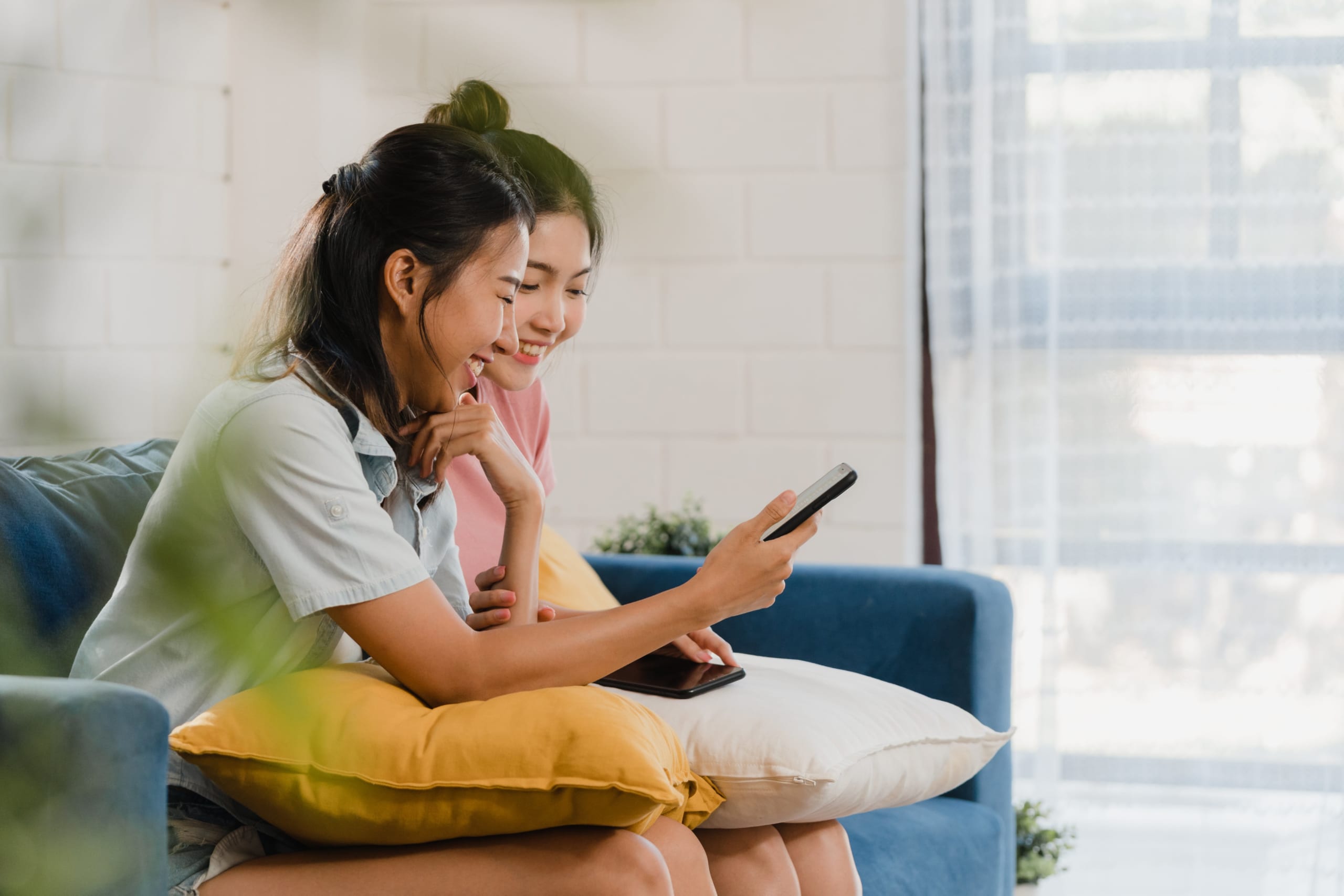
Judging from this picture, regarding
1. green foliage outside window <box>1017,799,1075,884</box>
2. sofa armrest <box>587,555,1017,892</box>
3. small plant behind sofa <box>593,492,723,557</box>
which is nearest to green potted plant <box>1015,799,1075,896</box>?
green foliage outside window <box>1017,799,1075,884</box>

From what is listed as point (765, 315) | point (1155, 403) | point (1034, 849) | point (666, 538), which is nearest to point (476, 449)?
point (666, 538)

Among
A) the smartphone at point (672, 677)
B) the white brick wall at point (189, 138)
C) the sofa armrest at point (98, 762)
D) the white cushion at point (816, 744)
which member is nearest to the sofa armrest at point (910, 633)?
the white cushion at point (816, 744)

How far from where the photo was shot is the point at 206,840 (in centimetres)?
106

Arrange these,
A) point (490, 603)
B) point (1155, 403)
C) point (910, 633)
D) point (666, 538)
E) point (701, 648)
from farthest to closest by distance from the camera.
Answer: point (1155, 403)
point (666, 538)
point (910, 633)
point (701, 648)
point (490, 603)

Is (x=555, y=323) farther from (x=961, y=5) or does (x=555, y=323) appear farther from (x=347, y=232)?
(x=961, y=5)

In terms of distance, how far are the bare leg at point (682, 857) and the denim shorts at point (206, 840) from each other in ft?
1.04

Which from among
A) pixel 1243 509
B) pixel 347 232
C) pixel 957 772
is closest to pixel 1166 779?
pixel 1243 509

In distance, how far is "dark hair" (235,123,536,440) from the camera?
1140 millimetres

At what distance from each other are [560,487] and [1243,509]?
1340mm

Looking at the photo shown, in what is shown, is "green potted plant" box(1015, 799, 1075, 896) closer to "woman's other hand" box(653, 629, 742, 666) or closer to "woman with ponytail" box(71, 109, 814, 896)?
"woman's other hand" box(653, 629, 742, 666)

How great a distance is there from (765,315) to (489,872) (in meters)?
1.70

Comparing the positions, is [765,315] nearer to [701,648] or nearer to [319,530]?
[701,648]

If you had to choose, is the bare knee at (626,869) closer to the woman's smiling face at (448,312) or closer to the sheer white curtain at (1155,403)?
the woman's smiling face at (448,312)

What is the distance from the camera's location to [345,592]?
40.9 inches
